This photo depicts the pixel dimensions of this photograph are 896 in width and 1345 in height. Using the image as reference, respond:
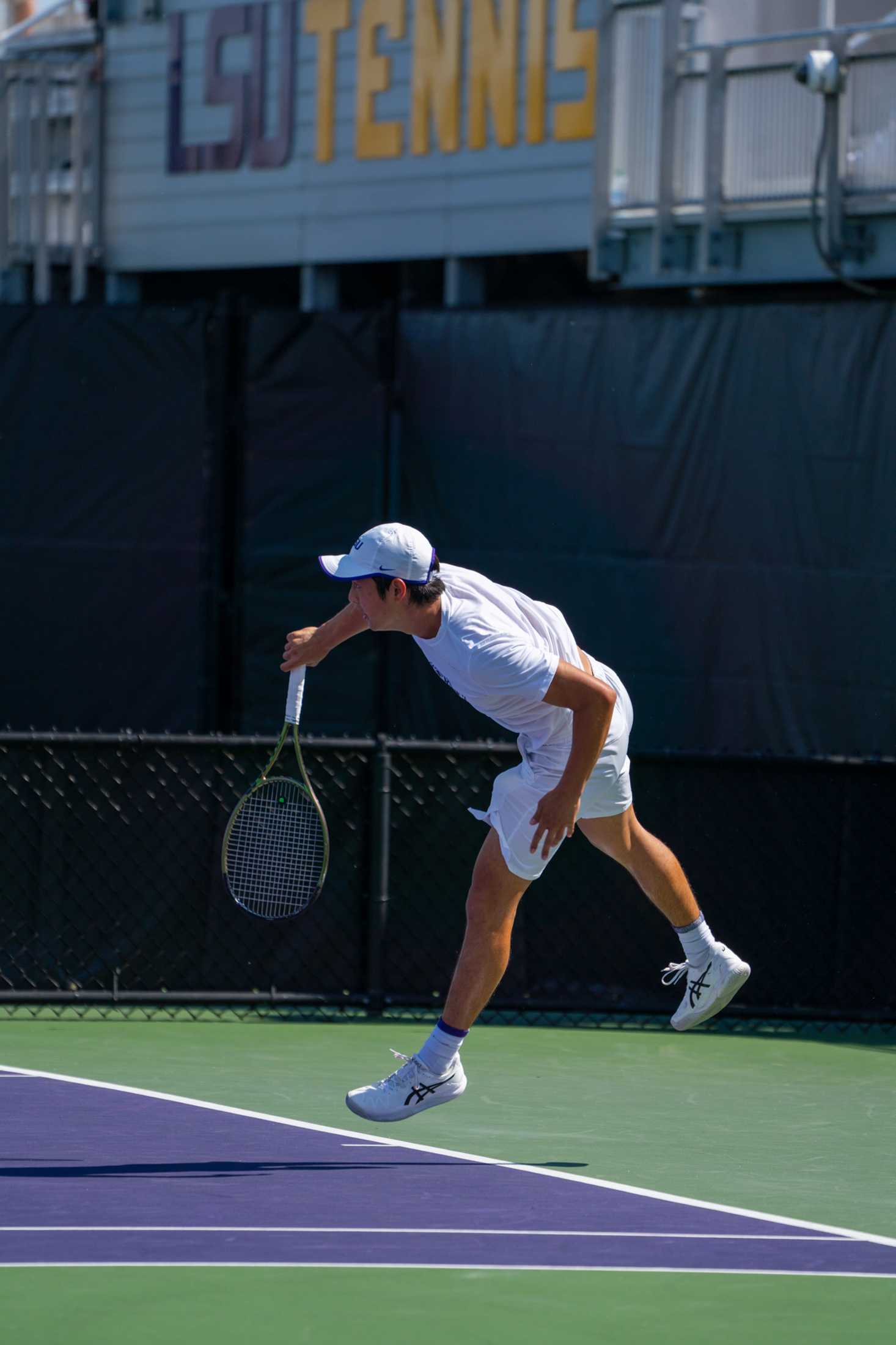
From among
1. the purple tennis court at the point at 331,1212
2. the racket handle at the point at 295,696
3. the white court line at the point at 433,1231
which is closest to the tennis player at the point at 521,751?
the racket handle at the point at 295,696

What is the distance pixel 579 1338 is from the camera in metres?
4.79

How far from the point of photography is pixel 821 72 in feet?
38.4

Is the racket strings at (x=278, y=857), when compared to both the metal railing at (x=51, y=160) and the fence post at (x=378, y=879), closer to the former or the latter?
the fence post at (x=378, y=879)

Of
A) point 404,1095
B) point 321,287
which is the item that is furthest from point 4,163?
point 404,1095

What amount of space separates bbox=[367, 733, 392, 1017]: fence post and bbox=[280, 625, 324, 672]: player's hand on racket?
82.3 inches

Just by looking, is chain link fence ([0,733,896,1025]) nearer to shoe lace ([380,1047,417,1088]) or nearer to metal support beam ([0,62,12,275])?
shoe lace ([380,1047,417,1088])

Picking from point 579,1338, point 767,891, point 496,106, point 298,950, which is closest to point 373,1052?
point 298,950

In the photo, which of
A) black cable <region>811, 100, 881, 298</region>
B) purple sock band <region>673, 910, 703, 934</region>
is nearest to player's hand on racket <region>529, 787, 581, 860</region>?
purple sock band <region>673, 910, 703, 934</region>

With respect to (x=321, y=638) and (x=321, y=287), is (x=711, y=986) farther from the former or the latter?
(x=321, y=287)

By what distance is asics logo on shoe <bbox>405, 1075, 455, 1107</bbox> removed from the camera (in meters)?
6.67

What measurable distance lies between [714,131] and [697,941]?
6637mm

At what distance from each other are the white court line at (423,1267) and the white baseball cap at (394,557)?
1.94 meters

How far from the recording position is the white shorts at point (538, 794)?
6723mm

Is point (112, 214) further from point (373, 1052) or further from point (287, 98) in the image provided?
point (373, 1052)
